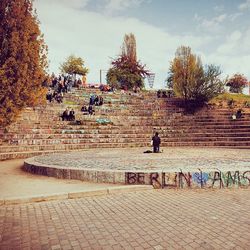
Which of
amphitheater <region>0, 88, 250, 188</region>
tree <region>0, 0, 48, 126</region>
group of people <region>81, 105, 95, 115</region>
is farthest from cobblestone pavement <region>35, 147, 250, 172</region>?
group of people <region>81, 105, 95, 115</region>

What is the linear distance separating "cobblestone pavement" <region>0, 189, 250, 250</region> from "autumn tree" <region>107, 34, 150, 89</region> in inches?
1442

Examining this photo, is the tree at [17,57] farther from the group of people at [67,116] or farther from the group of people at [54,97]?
the group of people at [54,97]

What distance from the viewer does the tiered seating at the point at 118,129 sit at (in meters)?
18.0

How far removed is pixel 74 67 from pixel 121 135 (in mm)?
29929

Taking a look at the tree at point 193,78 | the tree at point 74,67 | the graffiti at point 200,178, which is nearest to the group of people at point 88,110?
the tree at point 193,78

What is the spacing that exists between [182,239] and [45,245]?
233 cm

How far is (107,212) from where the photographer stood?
20.7 feet

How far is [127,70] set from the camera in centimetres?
4775

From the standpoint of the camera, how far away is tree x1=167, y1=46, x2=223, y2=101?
2666cm

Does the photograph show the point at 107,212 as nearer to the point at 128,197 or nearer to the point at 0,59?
the point at 128,197

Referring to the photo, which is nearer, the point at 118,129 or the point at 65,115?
the point at 118,129

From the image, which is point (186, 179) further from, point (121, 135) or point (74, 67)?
point (74, 67)

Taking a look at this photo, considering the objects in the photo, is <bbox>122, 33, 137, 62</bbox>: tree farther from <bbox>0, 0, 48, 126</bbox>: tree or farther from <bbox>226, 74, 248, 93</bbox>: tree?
<bbox>0, 0, 48, 126</bbox>: tree

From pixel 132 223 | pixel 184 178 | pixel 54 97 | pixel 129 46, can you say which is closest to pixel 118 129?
pixel 54 97
